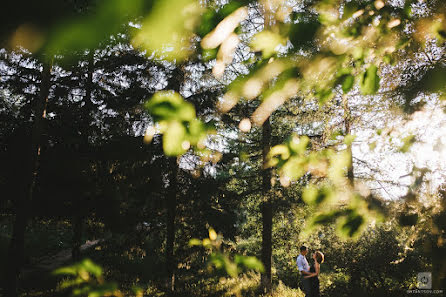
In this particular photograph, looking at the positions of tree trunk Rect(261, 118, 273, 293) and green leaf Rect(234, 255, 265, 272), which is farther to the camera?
tree trunk Rect(261, 118, 273, 293)

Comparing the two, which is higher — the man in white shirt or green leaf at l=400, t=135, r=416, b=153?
green leaf at l=400, t=135, r=416, b=153

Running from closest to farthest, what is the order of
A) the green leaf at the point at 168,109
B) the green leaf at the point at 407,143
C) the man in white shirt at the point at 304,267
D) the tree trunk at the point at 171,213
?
the green leaf at the point at 168,109, the green leaf at the point at 407,143, the man in white shirt at the point at 304,267, the tree trunk at the point at 171,213

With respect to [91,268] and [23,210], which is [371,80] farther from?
[23,210]

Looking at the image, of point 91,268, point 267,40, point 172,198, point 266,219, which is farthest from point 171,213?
point 267,40

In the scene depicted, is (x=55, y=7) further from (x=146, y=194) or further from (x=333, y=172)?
(x=146, y=194)

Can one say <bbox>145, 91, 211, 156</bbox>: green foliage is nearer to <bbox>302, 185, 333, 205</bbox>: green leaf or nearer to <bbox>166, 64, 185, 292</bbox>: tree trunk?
<bbox>302, 185, 333, 205</bbox>: green leaf

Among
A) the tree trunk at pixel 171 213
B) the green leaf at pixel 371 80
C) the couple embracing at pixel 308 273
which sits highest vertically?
the green leaf at pixel 371 80

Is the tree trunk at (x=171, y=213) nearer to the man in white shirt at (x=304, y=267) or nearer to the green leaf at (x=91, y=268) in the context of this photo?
the man in white shirt at (x=304, y=267)

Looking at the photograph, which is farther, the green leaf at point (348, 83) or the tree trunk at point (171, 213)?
the tree trunk at point (171, 213)

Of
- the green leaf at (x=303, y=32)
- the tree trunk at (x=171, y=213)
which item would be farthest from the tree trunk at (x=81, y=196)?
the green leaf at (x=303, y=32)

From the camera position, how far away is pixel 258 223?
12727mm

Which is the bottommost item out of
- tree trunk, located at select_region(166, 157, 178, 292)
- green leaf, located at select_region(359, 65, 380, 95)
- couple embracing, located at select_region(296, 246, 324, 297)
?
couple embracing, located at select_region(296, 246, 324, 297)

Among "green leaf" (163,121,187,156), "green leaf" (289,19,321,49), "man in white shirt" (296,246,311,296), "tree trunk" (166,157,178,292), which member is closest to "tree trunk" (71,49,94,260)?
"tree trunk" (166,157,178,292)

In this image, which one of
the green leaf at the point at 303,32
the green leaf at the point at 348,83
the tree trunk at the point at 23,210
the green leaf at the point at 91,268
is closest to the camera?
the green leaf at the point at 91,268
